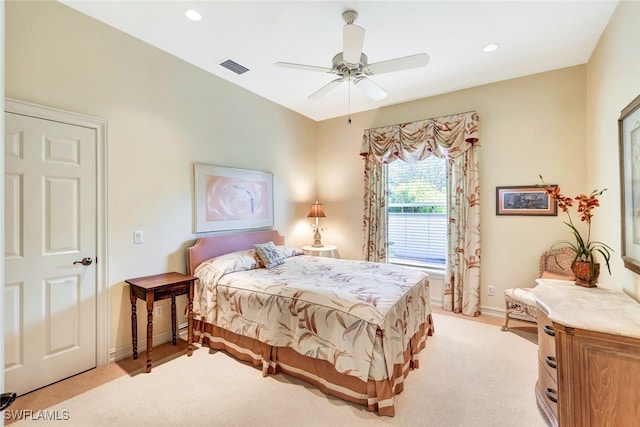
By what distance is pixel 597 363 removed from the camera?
154 cm

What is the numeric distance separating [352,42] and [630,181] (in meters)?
2.21

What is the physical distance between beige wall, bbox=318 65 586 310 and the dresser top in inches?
60.2

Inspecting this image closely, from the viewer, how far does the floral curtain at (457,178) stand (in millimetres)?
3801

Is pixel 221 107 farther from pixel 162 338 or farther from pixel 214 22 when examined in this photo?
pixel 162 338

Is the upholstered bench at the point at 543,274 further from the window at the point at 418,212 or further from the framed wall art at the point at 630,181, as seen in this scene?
the framed wall art at the point at 630,181

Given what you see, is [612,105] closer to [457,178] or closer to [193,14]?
[457,178]

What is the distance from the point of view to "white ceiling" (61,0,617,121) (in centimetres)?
240

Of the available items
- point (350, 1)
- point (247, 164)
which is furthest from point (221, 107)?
point (350, 1)

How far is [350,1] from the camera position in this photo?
91.4 inches

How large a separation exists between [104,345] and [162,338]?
53 cm

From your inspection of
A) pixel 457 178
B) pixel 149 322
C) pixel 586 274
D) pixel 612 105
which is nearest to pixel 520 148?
pixel 457 178

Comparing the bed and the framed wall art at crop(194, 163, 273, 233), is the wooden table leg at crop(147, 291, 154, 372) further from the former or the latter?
the framed wall art at crop(194, 163, 273, 233)

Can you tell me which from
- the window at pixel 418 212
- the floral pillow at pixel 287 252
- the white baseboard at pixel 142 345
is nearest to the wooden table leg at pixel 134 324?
the white baseboard at pixel 142 345

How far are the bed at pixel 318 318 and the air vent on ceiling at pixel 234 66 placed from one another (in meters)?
2.00
